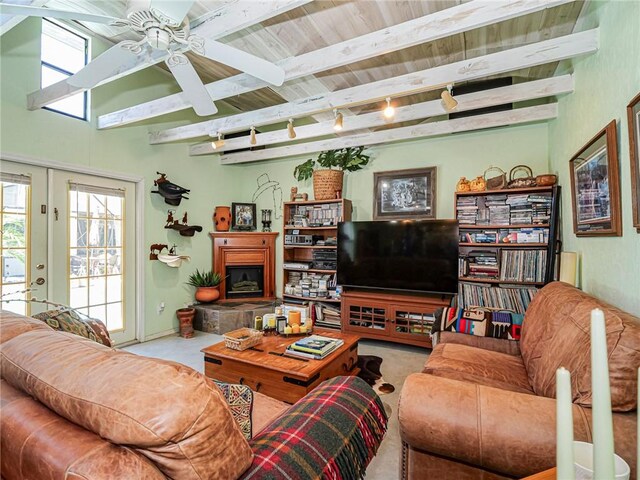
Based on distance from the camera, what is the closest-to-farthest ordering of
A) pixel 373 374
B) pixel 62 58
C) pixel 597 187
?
pixel 597 187 < pixel 373 374 < pixel 62 58

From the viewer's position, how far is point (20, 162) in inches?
112

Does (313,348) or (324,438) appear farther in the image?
(313,348)

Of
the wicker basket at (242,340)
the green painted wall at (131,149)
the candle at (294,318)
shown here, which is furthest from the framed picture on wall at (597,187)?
the green painted wall at (131,149)

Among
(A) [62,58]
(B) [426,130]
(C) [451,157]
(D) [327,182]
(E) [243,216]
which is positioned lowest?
(E) [243,216]

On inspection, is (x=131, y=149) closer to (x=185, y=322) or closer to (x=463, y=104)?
(x=185, y=322)

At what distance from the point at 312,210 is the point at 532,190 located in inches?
101

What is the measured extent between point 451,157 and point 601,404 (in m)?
3.75

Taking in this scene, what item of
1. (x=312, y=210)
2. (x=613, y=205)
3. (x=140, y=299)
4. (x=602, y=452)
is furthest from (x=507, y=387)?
(x=140, y=299)

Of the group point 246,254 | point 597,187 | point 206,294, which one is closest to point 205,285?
point 206,294

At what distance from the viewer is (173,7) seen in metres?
1.41

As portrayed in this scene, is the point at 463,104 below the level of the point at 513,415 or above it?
above

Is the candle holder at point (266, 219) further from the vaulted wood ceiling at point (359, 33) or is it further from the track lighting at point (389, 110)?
the track lighting at point (389, 110)

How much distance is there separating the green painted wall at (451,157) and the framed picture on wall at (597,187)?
120 centimetres

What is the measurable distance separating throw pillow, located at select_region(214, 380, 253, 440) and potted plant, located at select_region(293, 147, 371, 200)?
10.1 feet
